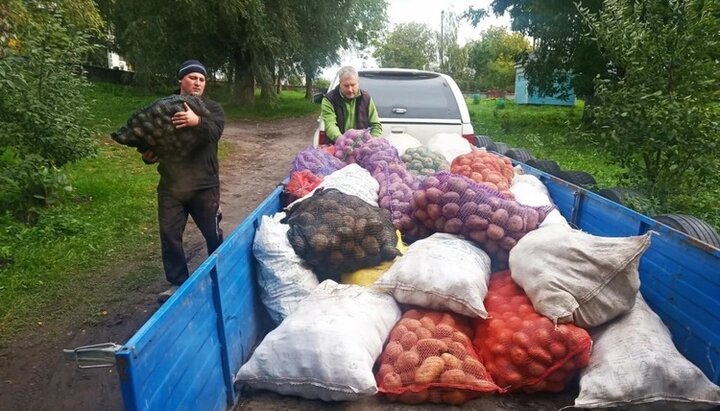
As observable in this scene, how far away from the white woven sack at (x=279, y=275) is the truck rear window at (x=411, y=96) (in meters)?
3.63

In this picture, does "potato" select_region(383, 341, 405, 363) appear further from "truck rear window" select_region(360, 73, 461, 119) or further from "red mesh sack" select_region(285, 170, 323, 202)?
"truck rear window" select_region(360, 73, 461, 119)

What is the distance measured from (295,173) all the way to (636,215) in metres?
2.43

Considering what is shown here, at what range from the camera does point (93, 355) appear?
157 centimetres

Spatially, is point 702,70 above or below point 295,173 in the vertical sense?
above

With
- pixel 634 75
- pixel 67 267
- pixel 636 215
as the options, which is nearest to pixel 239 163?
pixel 67 267

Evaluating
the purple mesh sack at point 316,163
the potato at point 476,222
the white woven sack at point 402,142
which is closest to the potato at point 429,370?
the potato at point 476,222

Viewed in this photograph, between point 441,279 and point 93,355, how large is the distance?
1539 mm

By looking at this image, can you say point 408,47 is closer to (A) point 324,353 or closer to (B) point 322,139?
(B) point 322,139

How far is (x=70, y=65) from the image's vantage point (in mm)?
7055

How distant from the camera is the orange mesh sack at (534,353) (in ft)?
7.42

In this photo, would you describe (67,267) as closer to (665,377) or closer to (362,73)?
(362,73)

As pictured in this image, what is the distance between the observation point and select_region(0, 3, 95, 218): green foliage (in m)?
6.05

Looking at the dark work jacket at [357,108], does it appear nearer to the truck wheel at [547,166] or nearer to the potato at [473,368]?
the truck wheel at [547,166]

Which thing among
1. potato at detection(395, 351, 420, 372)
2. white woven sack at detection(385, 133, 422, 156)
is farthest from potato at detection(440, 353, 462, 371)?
white woven sack at detection(385, 133, 422, 156)
